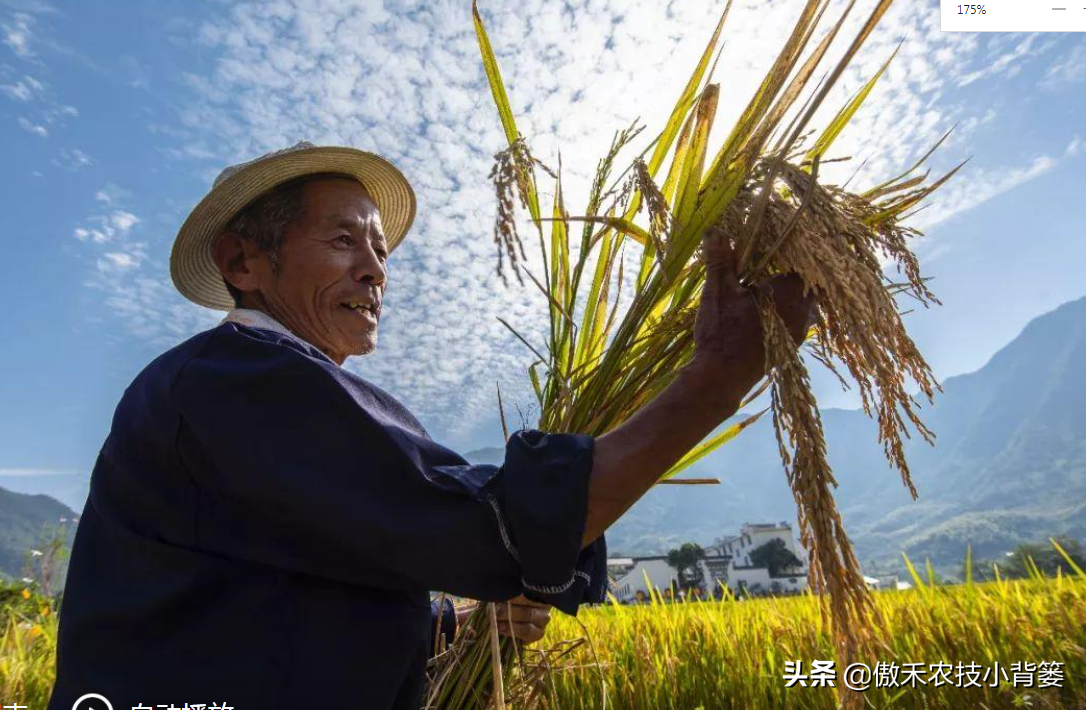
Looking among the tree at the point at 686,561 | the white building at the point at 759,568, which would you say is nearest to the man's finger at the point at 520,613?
the tree at the point at 686,561

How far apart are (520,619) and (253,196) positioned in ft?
4.57

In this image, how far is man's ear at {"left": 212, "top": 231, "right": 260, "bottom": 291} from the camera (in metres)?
1.76

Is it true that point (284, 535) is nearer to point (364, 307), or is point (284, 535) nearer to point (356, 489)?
point (356, 489)

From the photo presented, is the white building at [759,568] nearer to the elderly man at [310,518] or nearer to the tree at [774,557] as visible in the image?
the tree at [774,557]

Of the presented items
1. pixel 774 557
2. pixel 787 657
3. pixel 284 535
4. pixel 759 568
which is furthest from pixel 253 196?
pixel 759 568

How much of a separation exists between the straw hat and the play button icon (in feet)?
4.17

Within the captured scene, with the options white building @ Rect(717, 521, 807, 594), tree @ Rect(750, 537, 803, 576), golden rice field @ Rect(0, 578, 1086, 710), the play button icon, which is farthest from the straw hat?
tree @ Rect(750, 537, 803, 576)

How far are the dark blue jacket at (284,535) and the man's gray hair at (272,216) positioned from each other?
0.51m

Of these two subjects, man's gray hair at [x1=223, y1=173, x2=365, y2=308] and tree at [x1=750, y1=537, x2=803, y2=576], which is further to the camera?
tree at [x1=750, y1=537, x2=803, y2=576]

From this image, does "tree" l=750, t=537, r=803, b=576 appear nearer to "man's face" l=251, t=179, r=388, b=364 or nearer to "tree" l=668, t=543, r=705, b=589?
"tree" l=668, t=543, r=705, b=589

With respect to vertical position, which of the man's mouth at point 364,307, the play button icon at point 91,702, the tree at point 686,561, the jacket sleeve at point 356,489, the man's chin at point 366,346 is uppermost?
the tree at point 686,561

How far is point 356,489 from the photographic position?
3.54 ft

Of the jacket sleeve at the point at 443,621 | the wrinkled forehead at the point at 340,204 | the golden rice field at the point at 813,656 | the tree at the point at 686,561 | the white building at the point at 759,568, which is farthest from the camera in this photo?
the white building at the point at 759,568

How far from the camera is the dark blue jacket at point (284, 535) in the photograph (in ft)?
3.51
